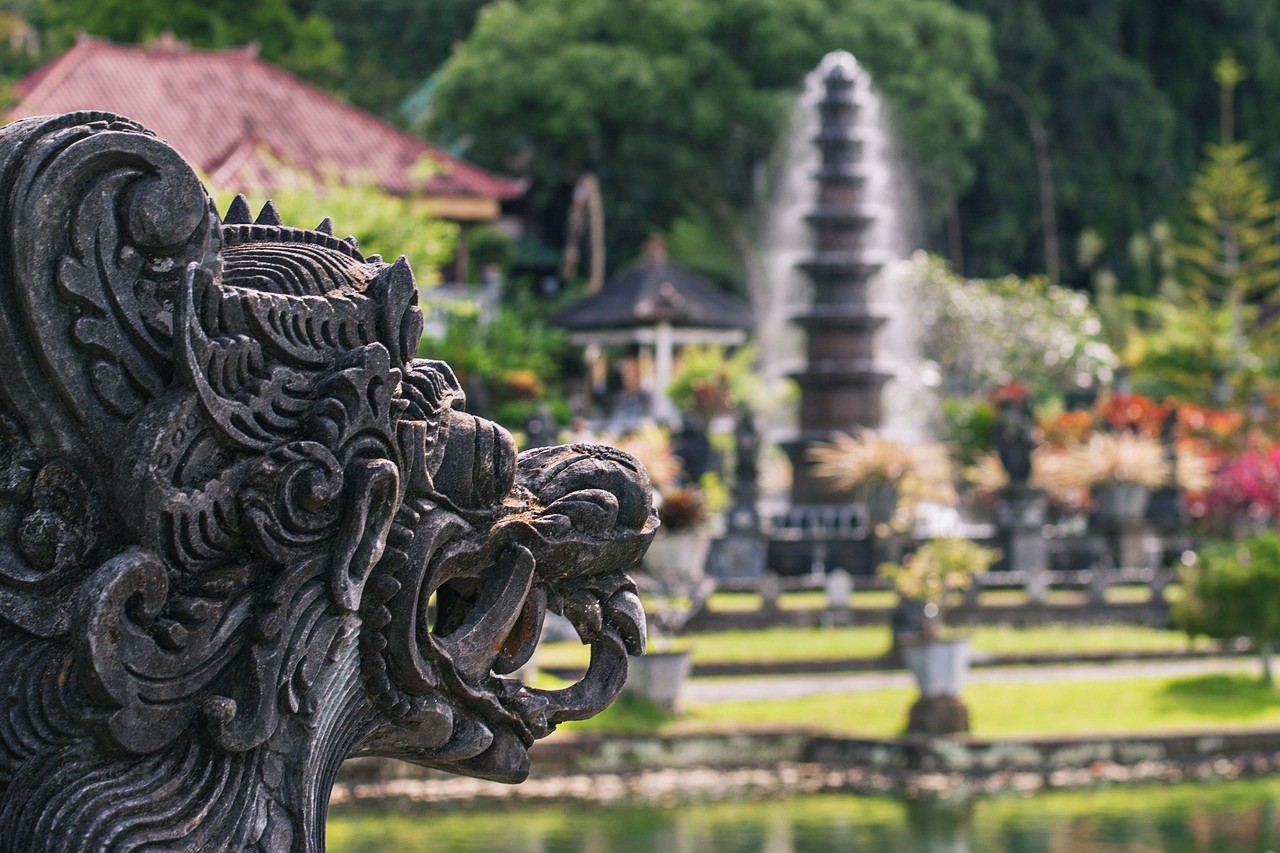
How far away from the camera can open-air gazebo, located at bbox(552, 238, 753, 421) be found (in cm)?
3381

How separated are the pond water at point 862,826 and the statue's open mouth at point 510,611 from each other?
6919 millimetres

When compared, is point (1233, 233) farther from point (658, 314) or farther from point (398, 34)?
point (398, 34)

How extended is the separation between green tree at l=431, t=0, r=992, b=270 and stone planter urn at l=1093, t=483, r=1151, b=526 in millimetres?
19612

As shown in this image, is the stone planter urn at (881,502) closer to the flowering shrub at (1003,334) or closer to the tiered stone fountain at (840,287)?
the tiered stone fountain at (840,287)

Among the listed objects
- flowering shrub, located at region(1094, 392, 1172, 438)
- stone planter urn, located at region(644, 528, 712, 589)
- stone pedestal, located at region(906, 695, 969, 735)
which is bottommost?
stone pedestal, located at region(906, 695, 969, 735)

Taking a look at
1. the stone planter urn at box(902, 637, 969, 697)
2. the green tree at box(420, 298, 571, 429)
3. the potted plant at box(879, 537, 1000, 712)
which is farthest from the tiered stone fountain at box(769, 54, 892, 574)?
the stone planter urn at box(902, 637, 969, 697)

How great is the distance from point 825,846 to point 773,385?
84.7 feet

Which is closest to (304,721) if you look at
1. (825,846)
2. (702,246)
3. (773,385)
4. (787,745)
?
(825,846)

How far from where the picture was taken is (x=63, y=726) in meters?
2.39

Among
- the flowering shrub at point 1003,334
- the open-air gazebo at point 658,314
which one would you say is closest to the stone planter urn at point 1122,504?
the open-air gazebo at point 658,314

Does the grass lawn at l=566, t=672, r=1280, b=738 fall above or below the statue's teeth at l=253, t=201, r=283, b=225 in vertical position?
below

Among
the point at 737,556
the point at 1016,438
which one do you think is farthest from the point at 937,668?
the point at 1016,438

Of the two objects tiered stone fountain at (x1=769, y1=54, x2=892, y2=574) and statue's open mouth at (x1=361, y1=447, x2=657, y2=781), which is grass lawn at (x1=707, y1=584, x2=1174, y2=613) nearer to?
tiered stone fountain at (x1=769, y1=54, x2=892, y2=574)

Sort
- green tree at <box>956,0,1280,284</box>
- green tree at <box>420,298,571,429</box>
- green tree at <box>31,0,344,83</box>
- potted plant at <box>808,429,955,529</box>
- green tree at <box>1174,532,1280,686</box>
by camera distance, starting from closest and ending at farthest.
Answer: green tree at <box>1174,532,1280,686</box>, potted plant at <box>808,429,955,529</box>, green tree at <box>420,298,571,429</box>, green tree at <box>31,0,344,83</box>, green tree at <box>956,0,1280,284</box>
